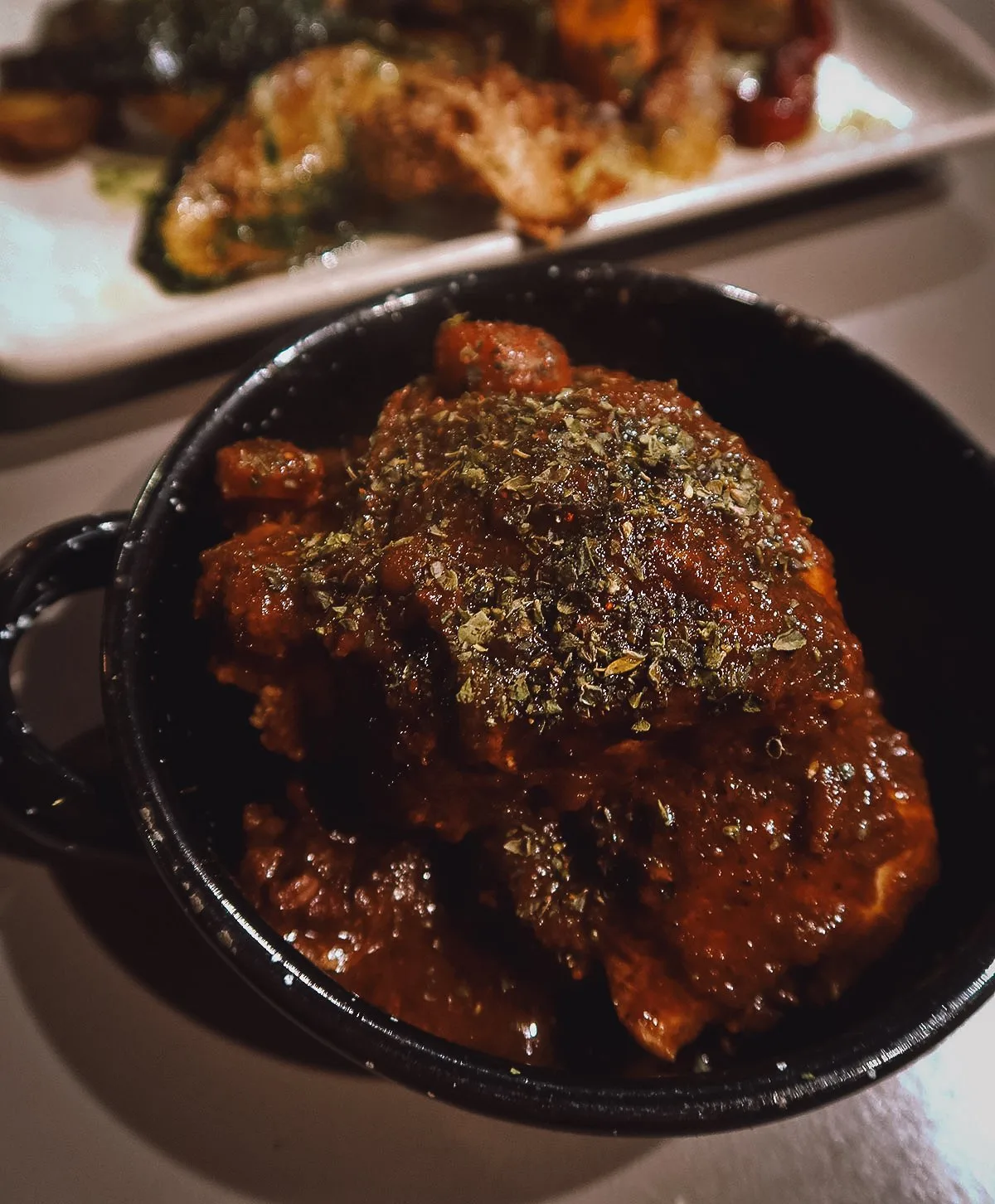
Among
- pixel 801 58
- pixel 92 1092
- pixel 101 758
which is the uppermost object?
pixel 801 58

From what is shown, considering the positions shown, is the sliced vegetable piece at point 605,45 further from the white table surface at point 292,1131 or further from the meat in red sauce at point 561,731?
the white table surface at point 292,1131

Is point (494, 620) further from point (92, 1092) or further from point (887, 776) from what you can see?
point (92, 1092)

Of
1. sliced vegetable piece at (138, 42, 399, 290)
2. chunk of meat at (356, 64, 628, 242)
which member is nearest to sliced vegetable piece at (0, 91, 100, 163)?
sliced vegetable piece at (138, 42, 399, 290)

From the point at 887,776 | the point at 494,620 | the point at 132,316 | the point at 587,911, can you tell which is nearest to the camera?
the point at 494,620

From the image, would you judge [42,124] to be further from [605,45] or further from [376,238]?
[605,45]

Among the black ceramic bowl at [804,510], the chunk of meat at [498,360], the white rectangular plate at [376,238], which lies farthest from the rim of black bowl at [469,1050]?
the white rectangular plate at [376,238]

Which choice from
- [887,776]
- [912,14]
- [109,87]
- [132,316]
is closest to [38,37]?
[109,87]

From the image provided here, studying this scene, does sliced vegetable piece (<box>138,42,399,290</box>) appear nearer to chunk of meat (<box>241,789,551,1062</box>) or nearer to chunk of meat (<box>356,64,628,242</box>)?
chunk of meat (<box>356,64,628,242</box>)
